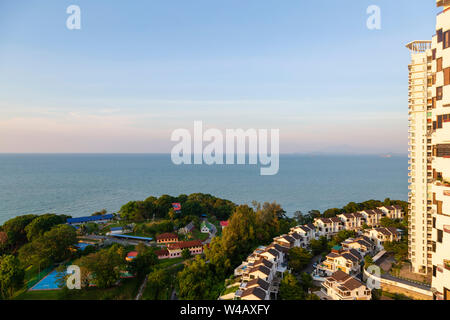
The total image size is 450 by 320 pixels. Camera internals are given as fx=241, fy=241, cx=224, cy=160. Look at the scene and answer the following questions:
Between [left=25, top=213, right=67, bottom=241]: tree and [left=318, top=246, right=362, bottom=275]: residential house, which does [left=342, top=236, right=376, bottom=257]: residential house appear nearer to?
[left=318, top=246, right=362, bottom=275]: residential house

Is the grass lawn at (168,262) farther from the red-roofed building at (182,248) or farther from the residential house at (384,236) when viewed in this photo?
the residential house at (384,236)

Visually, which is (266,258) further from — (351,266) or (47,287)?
(47,287)

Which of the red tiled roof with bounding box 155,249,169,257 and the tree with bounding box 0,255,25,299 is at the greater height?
the tree with bounding box 0,255,25,299

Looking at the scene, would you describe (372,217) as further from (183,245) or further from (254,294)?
(254,294)

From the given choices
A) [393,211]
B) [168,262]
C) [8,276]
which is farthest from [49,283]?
[393,211]

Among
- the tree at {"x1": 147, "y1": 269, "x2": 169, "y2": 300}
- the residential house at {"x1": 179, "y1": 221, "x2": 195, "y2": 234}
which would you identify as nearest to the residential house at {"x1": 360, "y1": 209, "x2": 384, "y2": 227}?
the residential house at {"x1": 179, "y1": 221, "x2": 195, "y2": 234}
